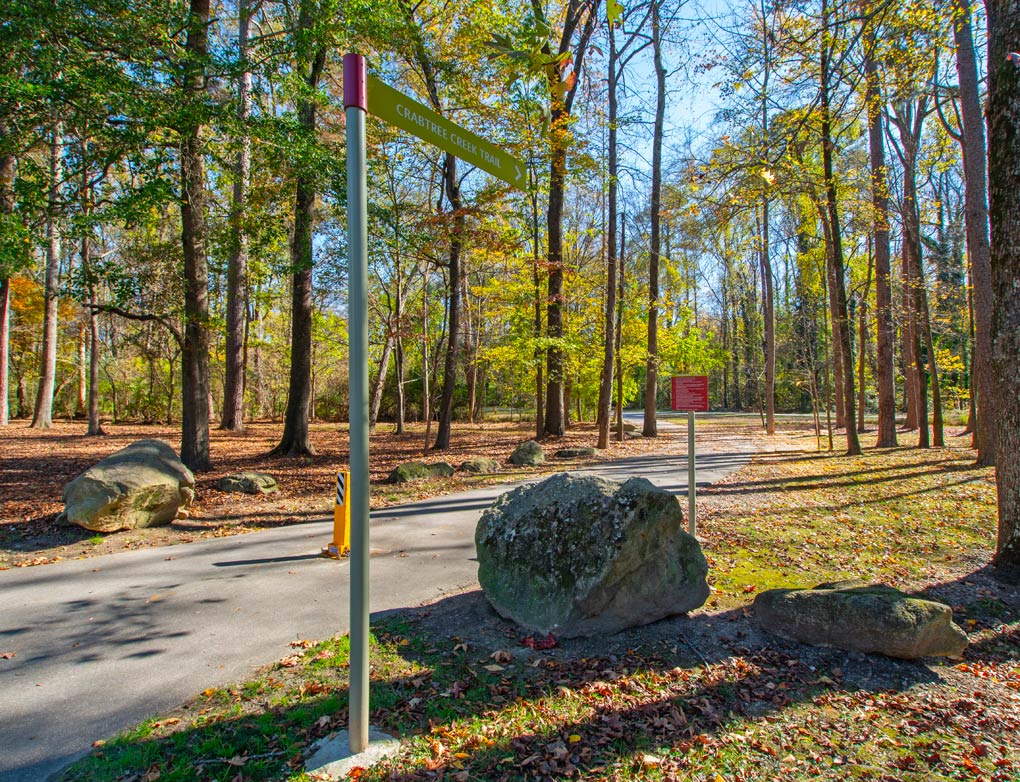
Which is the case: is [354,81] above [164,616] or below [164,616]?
above

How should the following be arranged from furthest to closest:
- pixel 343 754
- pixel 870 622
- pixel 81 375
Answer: pixel 81 375
pixel 870 622
pixel 343 754

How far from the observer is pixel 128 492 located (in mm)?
7523

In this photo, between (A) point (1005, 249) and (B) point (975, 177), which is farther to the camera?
(B) point (975, 177)

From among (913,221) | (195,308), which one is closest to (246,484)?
(195,308)

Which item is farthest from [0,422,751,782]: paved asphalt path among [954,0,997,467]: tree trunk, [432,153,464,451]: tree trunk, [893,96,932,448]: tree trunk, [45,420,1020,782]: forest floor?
[893,96,932,448]: tree trunk

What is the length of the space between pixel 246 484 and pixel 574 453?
8.66 m

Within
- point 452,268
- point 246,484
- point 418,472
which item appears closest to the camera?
point 246,484

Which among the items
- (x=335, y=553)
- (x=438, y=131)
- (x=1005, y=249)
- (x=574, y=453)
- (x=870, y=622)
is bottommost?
(x=335, y=553)

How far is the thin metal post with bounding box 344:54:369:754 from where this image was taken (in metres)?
2.57

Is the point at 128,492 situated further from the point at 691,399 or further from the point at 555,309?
the point at 555,309

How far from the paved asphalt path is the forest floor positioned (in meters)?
0.35

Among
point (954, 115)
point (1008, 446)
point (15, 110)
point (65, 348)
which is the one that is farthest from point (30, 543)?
point (65, 348)

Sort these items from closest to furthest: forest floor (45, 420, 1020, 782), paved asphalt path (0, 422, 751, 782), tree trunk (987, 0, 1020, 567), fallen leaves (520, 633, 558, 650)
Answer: forest floor (45, 420, 1020, 782) → paved asphalt path (0, 422, 751, 782) → fallen leaves (520, 633, 558, 650) → tree trunk (987, 0, 1020, 567)

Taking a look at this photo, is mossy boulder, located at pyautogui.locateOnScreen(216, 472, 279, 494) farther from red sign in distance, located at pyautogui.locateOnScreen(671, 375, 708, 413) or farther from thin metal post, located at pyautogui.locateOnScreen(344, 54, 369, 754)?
thin metal post, located at pyautogui.locateOnScreen(344, 54, 369, 754)
